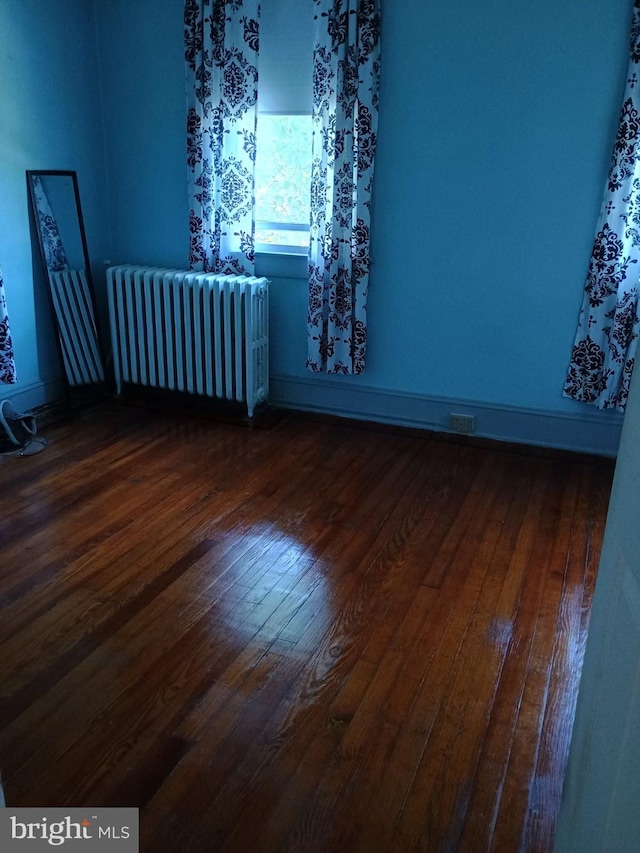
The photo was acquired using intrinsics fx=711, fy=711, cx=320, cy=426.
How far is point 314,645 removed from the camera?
229 cm

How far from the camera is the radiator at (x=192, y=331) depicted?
13.3ft

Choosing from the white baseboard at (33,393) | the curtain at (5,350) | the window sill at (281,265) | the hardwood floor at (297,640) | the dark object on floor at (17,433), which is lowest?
the hardwood floor at (297,640)

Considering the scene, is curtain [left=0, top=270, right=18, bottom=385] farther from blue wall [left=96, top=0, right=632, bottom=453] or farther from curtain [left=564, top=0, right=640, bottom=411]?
curtain [left=564, top=0, right=640, bottom=411]

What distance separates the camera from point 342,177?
3775 millimetres

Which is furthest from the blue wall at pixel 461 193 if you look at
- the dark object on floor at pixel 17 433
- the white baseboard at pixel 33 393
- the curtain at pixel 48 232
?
the dark object on floor at pixel 17 433

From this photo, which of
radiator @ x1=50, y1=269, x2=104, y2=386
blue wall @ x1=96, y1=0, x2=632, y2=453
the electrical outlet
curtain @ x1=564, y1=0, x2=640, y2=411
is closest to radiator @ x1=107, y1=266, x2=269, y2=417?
radiator @ x1=50, y1=269, x2=104, y2=386

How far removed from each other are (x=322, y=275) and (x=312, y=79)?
1.03 metres

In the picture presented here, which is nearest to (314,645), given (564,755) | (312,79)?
(564,755)

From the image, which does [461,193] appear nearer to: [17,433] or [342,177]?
[342,177]

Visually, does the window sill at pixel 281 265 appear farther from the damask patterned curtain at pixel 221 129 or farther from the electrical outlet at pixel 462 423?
the electrical outlet at pixel 462 423

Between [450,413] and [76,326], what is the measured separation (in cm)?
231

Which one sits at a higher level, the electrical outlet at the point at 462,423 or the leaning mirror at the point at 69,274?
the leaning mirror at the point at 69,274

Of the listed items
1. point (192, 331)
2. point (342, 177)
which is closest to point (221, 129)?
point (342, 177)
